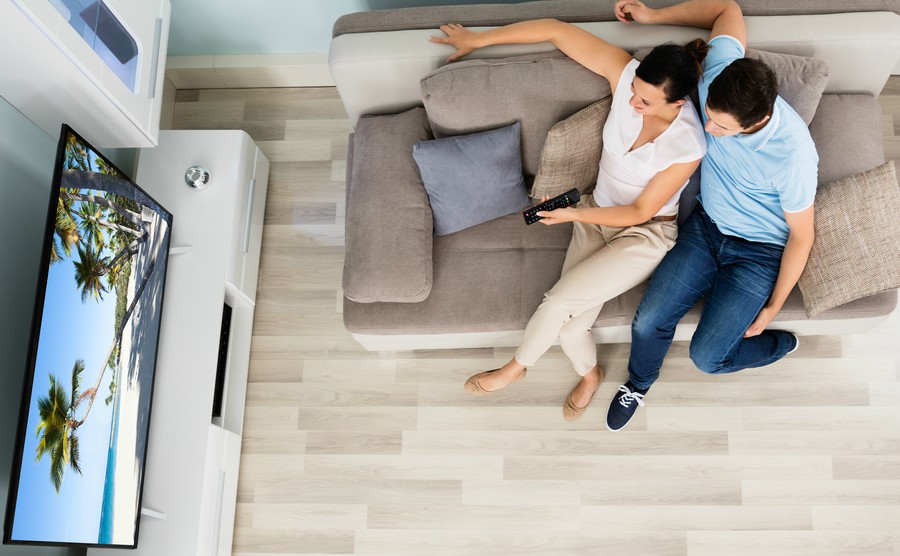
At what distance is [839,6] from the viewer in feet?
6.66

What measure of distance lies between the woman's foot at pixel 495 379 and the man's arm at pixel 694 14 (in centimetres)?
118

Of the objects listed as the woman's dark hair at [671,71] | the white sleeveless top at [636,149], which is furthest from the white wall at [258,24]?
the woman's dark hair at [671,71]

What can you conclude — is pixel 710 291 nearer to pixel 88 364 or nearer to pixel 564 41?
pixel 564 41

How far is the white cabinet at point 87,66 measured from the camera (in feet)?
5.06

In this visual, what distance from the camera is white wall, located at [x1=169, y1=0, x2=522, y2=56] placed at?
2508mm

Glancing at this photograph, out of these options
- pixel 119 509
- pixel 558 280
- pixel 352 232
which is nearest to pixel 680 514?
pixel 558 280

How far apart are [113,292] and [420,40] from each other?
1.17 metres

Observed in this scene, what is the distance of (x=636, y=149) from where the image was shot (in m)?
1.92

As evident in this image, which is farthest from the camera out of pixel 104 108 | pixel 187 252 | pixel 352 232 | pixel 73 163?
pixel 187 252

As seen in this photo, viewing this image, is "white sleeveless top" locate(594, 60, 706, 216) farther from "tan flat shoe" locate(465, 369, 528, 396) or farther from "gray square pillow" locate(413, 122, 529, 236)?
"tan flat shoe" locate(465, 369, 528, 396)

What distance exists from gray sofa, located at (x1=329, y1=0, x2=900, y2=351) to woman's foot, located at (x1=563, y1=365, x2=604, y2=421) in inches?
9.5

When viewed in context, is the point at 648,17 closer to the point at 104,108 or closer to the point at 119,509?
the point at 104,108

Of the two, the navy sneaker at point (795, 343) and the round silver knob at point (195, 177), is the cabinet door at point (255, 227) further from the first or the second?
the navy sneaker at point (795, 343)

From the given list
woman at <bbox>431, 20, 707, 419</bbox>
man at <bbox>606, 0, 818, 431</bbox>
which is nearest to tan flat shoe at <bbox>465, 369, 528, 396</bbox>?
woman at <bbox>431, 20, 707, 419</bbox>
